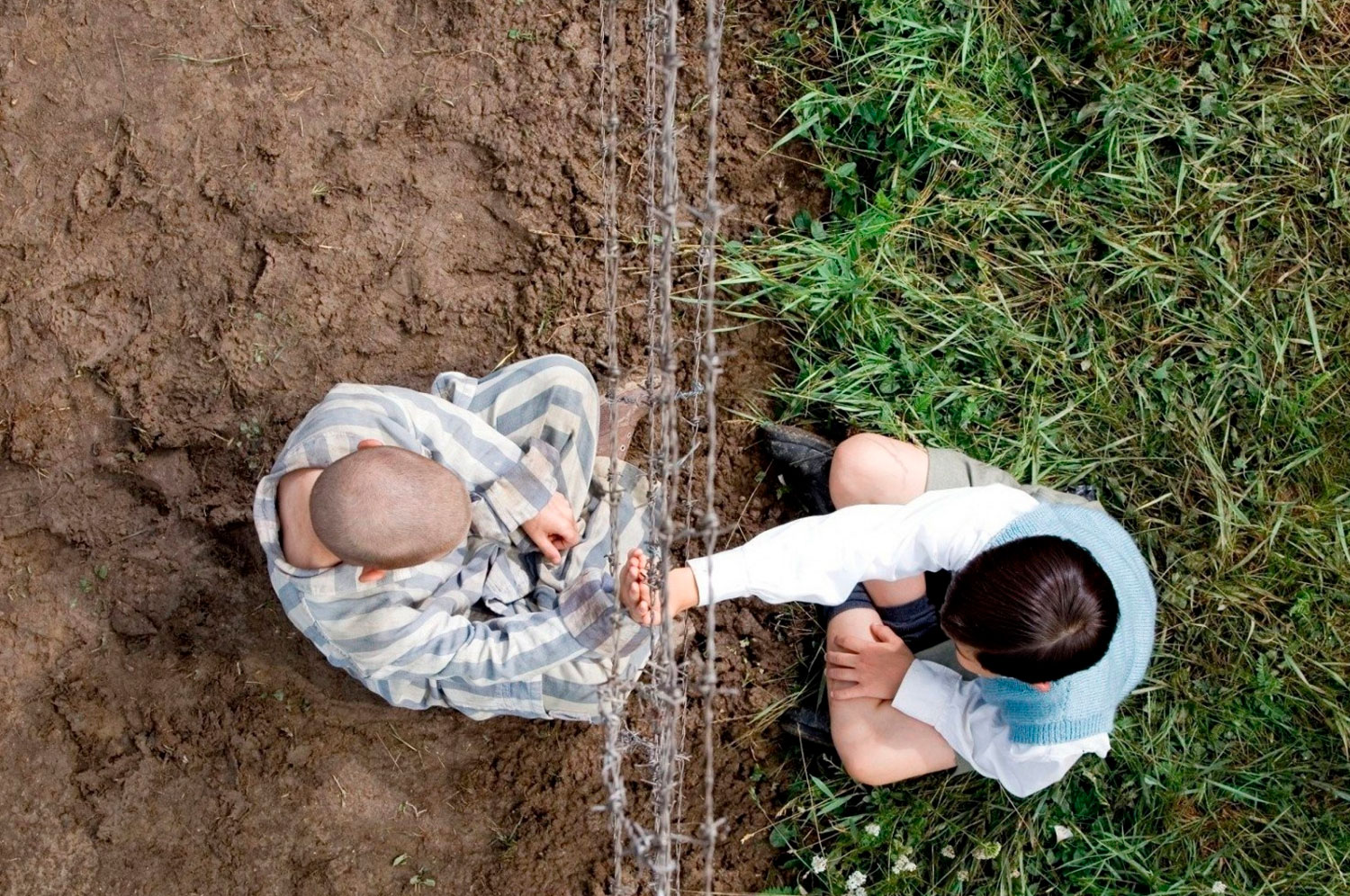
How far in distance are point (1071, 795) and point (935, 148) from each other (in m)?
1.66

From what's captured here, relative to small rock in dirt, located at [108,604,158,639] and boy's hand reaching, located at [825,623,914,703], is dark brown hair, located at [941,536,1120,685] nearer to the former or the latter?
boy's hand reaching, located at [825,623,914,703]

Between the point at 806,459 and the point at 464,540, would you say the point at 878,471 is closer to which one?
the point at 806,459

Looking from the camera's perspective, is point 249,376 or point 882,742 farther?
point 249,376

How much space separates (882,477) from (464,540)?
98 centimetres

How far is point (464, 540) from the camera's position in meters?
2.11

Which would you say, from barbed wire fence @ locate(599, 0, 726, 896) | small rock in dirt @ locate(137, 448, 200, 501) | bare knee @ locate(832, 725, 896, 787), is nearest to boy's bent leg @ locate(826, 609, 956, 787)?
bare knee @ locate(832, 725, 896, 787)

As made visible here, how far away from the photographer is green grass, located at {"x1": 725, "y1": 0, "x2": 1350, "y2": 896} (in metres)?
2.71

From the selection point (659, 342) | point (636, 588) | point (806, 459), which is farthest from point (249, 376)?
point (806, 459)

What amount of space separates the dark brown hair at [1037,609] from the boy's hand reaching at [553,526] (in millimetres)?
868

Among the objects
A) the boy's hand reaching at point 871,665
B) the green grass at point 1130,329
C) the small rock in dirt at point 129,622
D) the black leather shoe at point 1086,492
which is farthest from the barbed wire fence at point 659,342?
the small rock in dirt at point 129,622

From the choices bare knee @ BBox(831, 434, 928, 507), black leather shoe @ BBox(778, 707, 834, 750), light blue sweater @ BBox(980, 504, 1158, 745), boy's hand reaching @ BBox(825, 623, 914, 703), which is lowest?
black leather shoe @ BBox(778, 707, 834, 750)

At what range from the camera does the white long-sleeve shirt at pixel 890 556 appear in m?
2.20

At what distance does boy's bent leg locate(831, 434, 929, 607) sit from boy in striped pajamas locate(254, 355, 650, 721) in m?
0.50

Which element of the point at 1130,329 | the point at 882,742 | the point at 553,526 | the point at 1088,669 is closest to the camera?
the point at 1088,669
